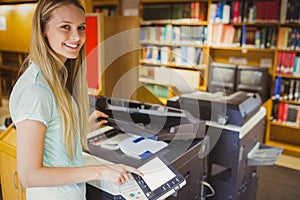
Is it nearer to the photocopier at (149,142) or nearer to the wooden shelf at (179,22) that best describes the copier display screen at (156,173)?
the photocopier at (149,142)

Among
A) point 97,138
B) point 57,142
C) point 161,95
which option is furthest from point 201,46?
point 57,142

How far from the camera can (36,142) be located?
0.81 metres


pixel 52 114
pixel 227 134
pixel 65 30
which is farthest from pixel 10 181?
pixel 227 134

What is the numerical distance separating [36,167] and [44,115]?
147 mm

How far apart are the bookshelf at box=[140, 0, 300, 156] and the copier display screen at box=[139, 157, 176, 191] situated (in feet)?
9.01

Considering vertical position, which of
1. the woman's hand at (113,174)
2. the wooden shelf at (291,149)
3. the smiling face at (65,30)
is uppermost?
the smiling face at (65,30)

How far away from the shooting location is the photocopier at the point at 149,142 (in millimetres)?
1202

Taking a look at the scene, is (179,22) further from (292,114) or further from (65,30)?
(65,30)

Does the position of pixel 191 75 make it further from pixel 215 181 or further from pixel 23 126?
pixel 23 126

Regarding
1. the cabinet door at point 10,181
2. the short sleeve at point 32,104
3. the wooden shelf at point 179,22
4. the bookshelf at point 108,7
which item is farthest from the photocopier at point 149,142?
the bookshelf at point 108,7

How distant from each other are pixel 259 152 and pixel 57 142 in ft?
4.79

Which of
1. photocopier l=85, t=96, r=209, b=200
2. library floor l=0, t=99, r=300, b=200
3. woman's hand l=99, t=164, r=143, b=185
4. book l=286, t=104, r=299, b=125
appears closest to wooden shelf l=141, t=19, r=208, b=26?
book l=286, t=104, r=299, b=125

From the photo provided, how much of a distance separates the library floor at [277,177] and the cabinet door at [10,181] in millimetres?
690

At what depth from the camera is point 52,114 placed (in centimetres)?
89
